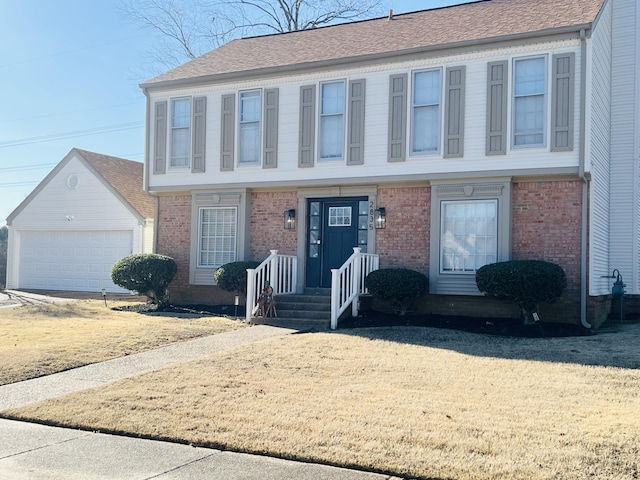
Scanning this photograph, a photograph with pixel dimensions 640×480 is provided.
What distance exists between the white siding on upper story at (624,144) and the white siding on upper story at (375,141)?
13.1ft

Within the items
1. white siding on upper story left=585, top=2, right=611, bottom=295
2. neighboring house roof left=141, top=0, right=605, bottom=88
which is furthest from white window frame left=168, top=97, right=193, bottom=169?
white siding on upper story left=585, top=2, right=611, bottom=295

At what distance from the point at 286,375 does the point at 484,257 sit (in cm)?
680

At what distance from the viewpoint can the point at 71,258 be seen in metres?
23.6

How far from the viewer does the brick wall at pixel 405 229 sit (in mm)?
14883

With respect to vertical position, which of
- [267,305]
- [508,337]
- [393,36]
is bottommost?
[508,337]

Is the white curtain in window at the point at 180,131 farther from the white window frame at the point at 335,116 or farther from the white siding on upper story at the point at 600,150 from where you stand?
the white siding on upper story at the point at 600,150

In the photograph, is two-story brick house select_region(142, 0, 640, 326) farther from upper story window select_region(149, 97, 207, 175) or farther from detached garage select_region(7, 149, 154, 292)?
detached garage select_region(7, 149, 154, 292)

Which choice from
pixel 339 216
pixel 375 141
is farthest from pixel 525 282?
pixel 339 216

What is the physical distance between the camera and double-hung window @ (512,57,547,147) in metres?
13.7

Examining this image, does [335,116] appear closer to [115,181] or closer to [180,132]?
[180,132]

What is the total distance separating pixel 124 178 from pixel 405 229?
13.4 meters

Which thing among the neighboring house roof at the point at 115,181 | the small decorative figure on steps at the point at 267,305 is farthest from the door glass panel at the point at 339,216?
the neighboring house roof at the point at 115,181

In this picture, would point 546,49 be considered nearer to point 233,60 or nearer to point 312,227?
point 312,227

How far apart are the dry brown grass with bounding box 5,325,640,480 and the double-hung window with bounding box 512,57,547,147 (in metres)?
4.81
